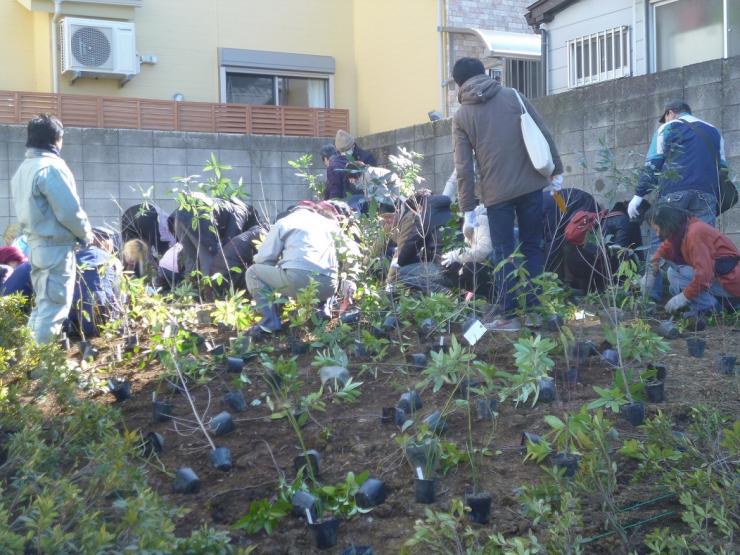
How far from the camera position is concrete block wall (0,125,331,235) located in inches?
427

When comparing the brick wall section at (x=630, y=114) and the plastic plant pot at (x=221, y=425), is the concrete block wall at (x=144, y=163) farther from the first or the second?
the plastic plant pot at (x=221, y=425)

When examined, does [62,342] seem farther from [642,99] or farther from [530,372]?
[642,99]

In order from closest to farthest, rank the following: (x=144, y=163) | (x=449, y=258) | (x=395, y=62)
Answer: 1. (x=449, y=258)
2. (x=144, y=163)
3. (x=395, y=62)

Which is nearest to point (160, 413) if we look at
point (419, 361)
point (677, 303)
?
point (419, 361)

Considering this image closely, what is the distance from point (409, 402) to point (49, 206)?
2.68 metres

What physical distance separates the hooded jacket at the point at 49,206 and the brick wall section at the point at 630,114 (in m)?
3.27

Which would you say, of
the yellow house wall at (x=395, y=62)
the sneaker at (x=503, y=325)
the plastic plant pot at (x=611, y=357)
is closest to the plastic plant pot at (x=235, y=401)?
the sneaker at (x=503, y=325)

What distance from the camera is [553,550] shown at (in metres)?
2.73

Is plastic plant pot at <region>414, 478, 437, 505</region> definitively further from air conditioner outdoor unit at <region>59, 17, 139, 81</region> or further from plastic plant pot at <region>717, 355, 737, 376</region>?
air conditioner outdoor unit at <region>59, 17, 139, 81</region>

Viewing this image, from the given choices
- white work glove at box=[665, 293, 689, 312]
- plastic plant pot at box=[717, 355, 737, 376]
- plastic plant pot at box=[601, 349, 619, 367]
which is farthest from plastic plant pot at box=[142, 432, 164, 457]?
white work glove at box=[665, 293, 689, 312]

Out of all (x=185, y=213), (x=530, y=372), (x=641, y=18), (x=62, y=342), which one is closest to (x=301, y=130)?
(x=641, y=18)

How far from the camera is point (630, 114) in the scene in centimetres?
764

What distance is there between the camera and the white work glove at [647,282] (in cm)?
544

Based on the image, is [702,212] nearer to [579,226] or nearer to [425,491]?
[579,226]
